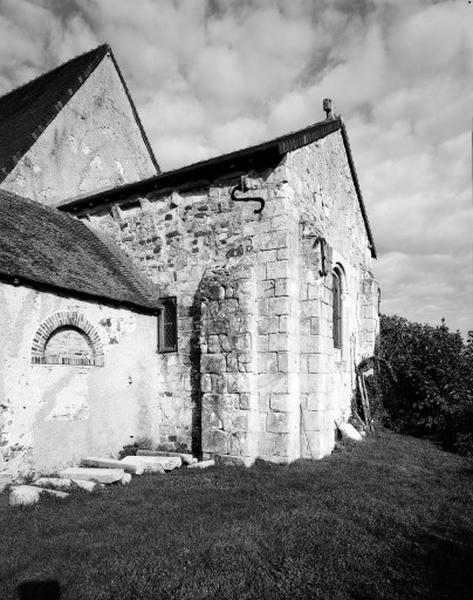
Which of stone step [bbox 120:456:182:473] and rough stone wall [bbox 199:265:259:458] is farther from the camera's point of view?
rough stone wall [bbox 199:265:259:458]

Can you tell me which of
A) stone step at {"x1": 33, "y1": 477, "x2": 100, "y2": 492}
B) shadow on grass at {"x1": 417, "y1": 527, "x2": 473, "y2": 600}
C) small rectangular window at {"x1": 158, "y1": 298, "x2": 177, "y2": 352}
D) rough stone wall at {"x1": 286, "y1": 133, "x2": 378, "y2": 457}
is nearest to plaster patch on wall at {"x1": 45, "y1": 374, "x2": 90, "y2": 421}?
stone step at {"x1": 33, "y1": 477, "x2": 100, "y2": 492}

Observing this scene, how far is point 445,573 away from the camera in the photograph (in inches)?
160

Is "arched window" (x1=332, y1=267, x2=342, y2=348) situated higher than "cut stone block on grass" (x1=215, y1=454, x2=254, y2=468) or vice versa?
"arched window" (x1=332, y1=267, x2=342, y2=348)

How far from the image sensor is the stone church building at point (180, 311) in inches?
300

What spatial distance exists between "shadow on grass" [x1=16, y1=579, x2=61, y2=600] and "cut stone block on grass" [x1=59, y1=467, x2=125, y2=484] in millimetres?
3120

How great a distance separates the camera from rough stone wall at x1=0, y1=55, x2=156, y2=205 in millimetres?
11531

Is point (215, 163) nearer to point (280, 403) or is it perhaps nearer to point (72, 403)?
point (280, 403)

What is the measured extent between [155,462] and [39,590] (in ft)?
13.6

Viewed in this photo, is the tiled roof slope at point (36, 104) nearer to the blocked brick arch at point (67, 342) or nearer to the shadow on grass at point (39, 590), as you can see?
the blocked brick arch at point (67, 342)

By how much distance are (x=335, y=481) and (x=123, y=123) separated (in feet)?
40.3

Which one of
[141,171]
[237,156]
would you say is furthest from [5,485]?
[141,171]

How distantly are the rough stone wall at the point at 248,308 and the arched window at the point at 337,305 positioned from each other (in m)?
0.81

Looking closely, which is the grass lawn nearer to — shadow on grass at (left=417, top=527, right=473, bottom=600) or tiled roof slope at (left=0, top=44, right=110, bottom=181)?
shadow on grass at (left=417, top=527, right=473, bottom=600)

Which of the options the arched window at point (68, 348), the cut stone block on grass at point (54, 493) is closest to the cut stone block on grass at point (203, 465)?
the cut stone block on grass at point (54, 493)
